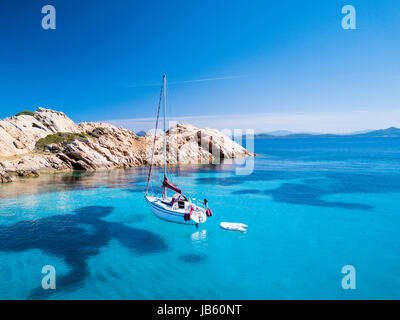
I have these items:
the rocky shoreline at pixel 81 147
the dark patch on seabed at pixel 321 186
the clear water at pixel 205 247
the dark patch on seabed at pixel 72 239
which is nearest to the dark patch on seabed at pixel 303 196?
the dark patch on seabed at pixel 321 186

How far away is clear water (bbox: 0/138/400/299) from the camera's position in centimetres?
Answer: 1453

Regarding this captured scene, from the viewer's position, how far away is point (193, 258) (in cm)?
1822

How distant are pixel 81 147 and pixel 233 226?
52591mm

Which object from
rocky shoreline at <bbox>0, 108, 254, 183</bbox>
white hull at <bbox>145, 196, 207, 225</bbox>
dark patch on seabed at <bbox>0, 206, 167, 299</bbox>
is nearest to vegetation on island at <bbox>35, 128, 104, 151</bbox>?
rocky shoreline at <bbox>0, 108, 254, 183</bbox>

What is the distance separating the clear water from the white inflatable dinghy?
20.3 inches

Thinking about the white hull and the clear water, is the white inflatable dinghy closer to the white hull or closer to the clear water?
the clear water

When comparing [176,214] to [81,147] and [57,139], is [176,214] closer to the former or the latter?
[81,147]

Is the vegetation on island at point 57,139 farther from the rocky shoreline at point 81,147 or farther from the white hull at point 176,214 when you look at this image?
the white hull at point 176,214

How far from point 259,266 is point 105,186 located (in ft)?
111

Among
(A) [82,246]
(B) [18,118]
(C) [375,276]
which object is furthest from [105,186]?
(B) [18,118]
